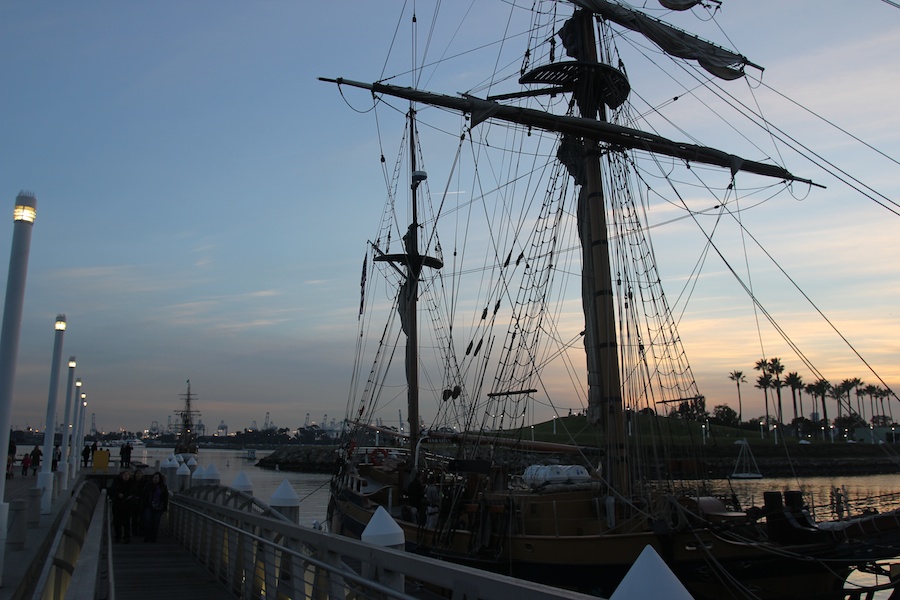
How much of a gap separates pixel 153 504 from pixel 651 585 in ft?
51.9

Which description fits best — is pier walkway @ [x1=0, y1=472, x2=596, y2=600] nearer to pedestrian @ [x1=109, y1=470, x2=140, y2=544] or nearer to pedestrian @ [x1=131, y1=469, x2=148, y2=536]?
pedestrian @ [x1=109, y1=470, x2=140, y2=544]

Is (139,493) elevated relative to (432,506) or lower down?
elevated

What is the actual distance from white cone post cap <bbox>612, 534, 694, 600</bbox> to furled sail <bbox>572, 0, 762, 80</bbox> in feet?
76.5

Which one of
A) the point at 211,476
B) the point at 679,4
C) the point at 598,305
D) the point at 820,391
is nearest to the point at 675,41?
the point at 679,4

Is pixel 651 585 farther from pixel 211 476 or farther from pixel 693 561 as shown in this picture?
pixel 211 476

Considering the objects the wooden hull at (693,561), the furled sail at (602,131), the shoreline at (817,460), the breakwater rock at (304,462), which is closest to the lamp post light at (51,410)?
the wooden hull at (693,561)

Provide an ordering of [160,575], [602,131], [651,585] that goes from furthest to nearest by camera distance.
Result: [602,131] → [160,575] → [651,585]

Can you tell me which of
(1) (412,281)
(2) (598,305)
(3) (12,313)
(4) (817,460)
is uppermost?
(1) (412,281)

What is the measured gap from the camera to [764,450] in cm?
10406

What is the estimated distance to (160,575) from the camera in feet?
41.1

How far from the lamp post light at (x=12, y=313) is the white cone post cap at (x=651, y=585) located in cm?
860

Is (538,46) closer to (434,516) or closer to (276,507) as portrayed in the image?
(434,516)

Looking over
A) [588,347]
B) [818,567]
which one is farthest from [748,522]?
[588,347]

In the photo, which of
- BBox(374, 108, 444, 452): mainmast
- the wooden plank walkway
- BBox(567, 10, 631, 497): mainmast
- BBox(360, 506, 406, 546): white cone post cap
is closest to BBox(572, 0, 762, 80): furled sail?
BBox(567, 10, 631, 497): mainmast
